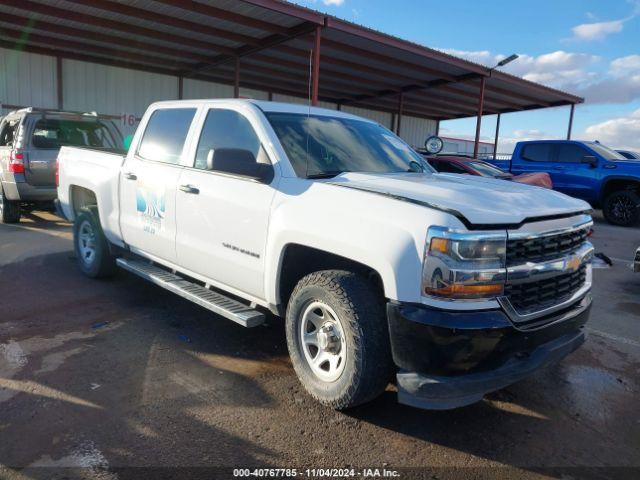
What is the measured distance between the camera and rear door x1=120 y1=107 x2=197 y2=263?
14.1 ft

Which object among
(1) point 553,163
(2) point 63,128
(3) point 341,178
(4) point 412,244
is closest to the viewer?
(4) point 412,244

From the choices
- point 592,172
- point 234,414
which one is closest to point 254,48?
point 592,172

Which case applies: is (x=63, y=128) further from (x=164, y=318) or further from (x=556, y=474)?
(x=556, y=474)

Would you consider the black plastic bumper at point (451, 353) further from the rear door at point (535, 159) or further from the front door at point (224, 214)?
the rear door at point (535, 159)

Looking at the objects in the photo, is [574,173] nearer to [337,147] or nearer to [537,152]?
[537,152]

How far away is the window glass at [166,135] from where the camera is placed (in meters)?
4.39

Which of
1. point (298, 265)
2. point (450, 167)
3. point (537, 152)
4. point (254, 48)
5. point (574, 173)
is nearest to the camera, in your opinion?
point (298, 265)

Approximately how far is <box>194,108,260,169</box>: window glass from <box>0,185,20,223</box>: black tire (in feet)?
21.9

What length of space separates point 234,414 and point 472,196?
1.94m

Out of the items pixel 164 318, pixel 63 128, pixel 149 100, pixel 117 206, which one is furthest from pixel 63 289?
pixel 149 100

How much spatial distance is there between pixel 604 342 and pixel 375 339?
9.26ft

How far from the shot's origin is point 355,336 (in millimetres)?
2818

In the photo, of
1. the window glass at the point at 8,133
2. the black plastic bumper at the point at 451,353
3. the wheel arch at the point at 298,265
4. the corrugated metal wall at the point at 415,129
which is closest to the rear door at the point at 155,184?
the wheel arch at the point at 298,265

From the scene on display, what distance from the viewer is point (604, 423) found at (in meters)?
3.16
